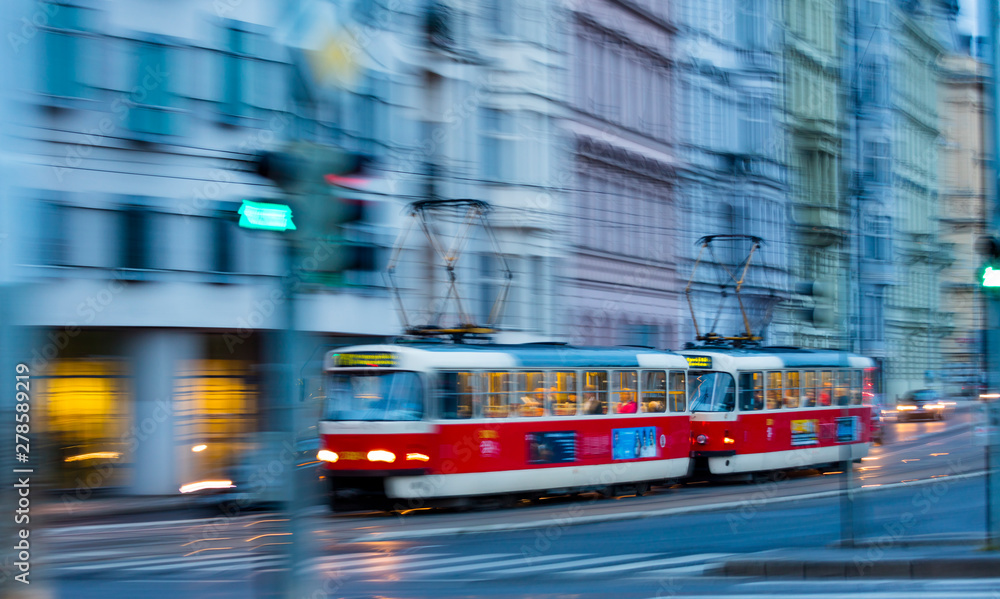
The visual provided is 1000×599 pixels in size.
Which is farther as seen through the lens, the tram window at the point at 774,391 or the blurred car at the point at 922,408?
the blurred car at the point at 922,408

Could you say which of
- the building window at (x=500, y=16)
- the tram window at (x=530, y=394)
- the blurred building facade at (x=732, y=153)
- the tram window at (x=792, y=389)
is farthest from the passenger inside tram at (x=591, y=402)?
the blurred building facade at (x=732, y=153)

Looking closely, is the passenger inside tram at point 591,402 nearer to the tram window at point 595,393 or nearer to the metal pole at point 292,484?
the tram window at point 595,393

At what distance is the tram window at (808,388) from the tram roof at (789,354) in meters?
0.20

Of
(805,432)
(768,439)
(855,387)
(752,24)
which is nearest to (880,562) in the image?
(768,439)

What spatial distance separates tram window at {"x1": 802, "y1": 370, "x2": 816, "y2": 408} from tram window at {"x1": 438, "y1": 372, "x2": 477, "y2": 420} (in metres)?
11.0

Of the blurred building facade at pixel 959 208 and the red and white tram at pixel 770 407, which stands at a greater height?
the blurred building facade at pixel 959 208

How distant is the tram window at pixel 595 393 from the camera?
23312 millimetres

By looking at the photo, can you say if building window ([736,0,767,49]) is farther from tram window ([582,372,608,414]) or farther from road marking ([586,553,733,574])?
road marking ([586,553,733,574])

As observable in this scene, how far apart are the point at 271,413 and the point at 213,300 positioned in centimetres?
2016

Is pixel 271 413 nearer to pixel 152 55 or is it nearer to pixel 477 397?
pixel 477 397

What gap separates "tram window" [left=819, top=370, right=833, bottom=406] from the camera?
99.7 ft

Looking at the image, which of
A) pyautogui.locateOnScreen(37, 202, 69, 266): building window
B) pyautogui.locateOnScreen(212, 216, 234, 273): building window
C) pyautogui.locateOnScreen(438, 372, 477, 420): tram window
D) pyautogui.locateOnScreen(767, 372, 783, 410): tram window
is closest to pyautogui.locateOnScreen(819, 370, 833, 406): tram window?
pyautogui.locateOnScreen(767, 372, 783, 410): tram window

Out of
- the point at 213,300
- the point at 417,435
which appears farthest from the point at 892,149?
the point at 417,435

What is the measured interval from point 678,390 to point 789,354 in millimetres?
4449
